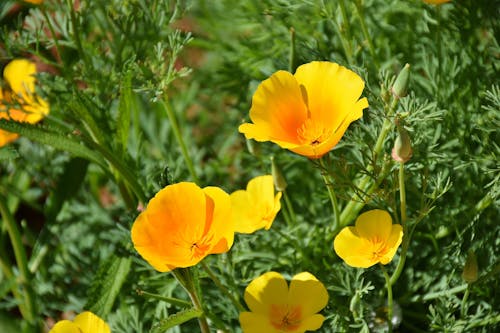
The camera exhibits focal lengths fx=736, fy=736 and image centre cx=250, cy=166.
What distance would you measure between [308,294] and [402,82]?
412 mm

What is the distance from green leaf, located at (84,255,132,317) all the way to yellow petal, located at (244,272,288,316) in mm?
342

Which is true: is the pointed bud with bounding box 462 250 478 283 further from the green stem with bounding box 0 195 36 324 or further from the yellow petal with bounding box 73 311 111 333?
the green stem with bounding box 0 195 36 324

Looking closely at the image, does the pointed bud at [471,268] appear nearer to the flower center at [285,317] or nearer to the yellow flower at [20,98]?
the flower center at [285,317]

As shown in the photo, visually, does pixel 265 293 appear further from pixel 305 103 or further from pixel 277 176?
pixel 305 103

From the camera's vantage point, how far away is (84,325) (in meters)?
1.29

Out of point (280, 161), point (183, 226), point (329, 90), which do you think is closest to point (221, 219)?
point (183, 226)

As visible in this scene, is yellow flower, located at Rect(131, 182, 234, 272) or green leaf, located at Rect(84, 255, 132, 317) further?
green leaf, located at Rect(84, 255, 132, 317)

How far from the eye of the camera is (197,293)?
135 centimetres

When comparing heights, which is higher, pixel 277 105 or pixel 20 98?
pixel 277 105

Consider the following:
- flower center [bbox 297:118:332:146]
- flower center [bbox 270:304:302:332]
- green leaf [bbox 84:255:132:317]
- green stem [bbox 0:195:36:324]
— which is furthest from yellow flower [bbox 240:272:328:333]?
green stem [bbox 0:195:36:324]

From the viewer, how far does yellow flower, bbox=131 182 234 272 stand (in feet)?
3.92

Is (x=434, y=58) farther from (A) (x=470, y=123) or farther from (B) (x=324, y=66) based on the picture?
(B) (x=324, y=66)

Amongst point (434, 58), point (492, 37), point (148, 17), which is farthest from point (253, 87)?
point (492, 37)

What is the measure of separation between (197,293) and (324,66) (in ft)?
1.54
